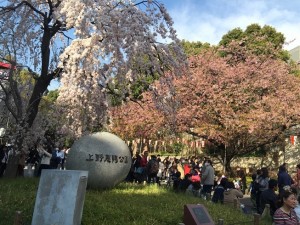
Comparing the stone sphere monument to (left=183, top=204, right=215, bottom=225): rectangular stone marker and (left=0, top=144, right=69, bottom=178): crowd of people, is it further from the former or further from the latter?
(left=0, top=144, right=69, bottom=178): crowd of people

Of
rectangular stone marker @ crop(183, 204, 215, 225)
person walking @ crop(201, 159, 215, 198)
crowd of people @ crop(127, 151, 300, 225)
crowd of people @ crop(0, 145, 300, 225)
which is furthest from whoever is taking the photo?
person walking @ crop(201, 159, 215, 198)

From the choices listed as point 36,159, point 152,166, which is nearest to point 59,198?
point 152,166

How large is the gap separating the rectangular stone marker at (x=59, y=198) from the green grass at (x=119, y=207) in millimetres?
931

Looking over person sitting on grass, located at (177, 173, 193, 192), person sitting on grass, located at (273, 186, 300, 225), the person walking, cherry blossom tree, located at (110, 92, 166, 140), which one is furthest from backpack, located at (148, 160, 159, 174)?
person sitting on grass, located at (273, 186, 300, 225)

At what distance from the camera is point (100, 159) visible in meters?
11.1

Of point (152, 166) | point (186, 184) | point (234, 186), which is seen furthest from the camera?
point (152, 166)

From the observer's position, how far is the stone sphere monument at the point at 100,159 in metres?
11.0

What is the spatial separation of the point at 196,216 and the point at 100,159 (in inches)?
147

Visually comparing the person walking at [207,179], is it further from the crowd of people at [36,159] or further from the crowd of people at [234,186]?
the crowd of people at [36,159]

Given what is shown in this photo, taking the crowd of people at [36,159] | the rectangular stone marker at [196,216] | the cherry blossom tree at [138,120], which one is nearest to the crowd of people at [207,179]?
the crowd of people at [36,159]

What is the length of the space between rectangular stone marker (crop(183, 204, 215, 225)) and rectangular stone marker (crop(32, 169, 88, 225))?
2320 mm

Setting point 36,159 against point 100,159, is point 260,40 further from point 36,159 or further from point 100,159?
point 100,159

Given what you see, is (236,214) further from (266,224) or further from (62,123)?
(62,123)

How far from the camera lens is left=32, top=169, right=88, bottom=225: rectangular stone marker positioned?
7.20m
